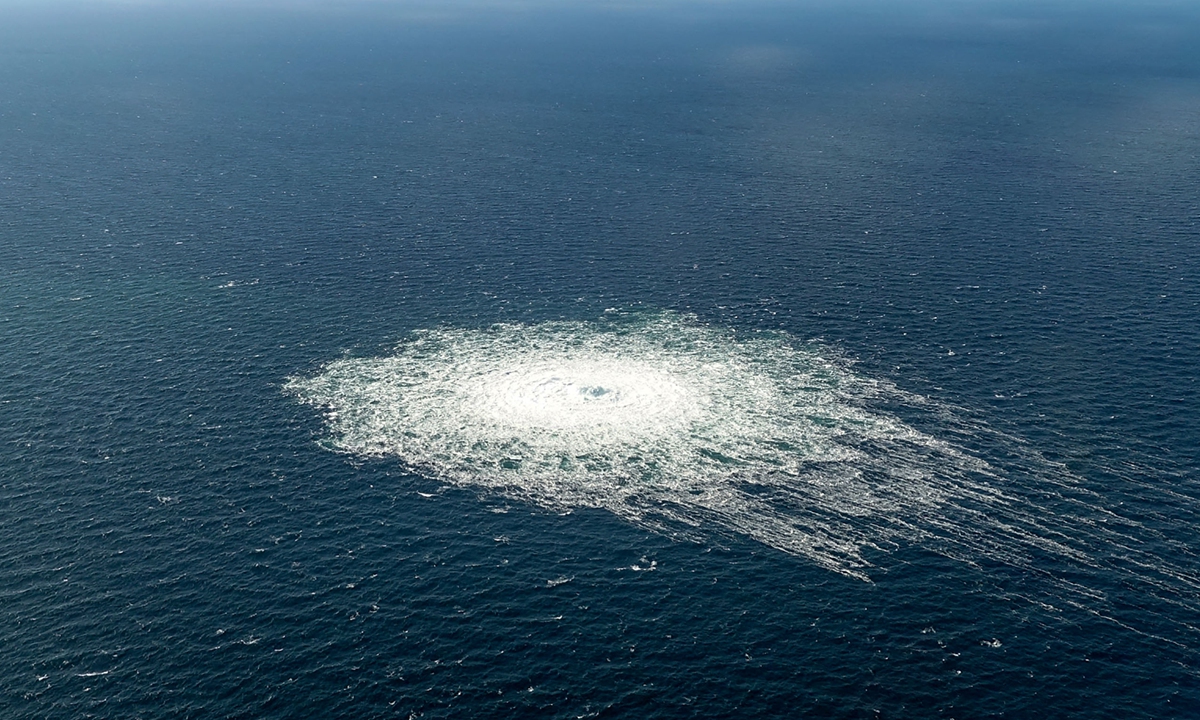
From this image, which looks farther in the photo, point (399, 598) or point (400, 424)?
point (400, 424)

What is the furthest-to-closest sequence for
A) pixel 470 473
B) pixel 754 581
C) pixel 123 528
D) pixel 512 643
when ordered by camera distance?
1. pixel 470 473
2. pixel 123 528
3. pixel 754 581
4. pixel 512 643

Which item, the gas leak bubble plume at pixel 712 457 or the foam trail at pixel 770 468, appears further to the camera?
the gas leak bubble plume at pixel 712 457

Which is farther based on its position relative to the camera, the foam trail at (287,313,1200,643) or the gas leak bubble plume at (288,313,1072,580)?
the gas leak bubble plume at (288,313,1072,580)

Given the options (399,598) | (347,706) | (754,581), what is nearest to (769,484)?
(754,581)

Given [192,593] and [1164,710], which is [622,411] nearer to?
[192,593]

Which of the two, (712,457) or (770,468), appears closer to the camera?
(770,468)

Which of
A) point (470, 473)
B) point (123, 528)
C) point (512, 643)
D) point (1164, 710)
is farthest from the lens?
point (470, 473)

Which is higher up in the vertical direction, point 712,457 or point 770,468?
point 712,457

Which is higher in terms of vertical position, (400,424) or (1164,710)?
(400,424)
